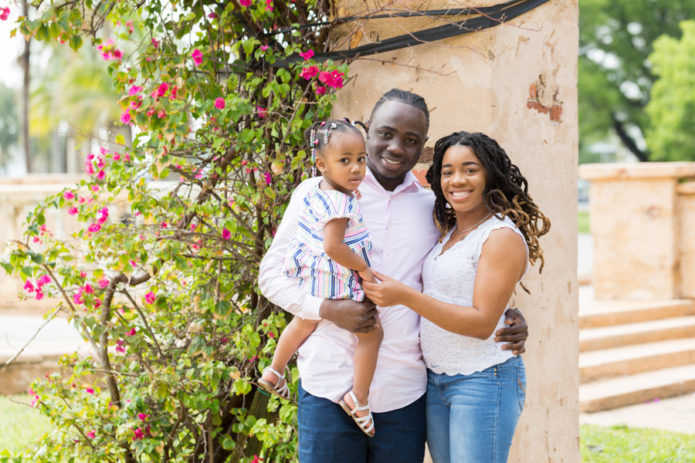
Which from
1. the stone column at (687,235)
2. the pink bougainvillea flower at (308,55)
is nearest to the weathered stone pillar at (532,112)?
the pink bougainvillea flower at (308,55)

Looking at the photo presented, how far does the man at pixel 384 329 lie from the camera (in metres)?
2.17

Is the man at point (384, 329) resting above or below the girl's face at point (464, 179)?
below

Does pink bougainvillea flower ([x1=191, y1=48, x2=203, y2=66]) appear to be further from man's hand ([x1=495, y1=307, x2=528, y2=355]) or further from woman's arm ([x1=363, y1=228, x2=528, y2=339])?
man's hand ([x1=495, y1=307, x2=528, y2=355])

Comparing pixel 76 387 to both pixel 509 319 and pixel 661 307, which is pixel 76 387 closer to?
pixel 509 319

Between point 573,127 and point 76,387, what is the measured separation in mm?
2563

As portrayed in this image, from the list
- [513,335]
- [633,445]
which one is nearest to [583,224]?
[633,445]

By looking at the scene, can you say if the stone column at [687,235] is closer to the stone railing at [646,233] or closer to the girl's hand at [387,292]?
the stone railing at [646,233]

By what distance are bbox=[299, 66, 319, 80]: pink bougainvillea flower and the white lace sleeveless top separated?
3.42ft

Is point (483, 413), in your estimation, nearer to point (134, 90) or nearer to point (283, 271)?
point (283, 271)

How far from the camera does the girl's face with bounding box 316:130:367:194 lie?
2.13 m

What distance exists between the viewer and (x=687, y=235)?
8.38 metres

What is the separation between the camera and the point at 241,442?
10.8 feet

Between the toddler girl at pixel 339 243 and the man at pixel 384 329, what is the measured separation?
5 centimetres

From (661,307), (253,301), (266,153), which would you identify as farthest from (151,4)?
(661,307)
